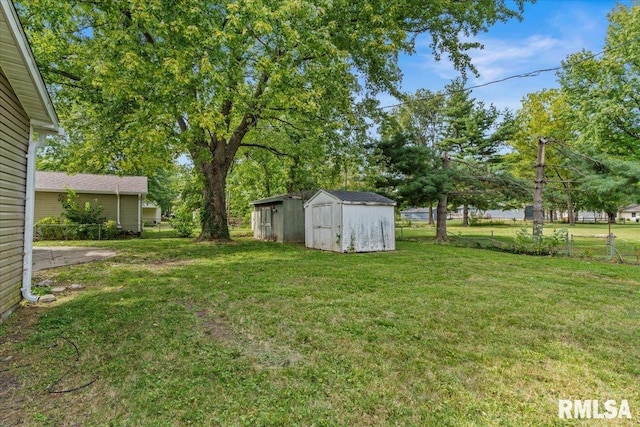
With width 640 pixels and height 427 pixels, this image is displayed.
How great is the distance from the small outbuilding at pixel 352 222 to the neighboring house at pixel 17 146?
25.7ft

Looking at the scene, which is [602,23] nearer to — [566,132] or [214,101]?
[566,132]

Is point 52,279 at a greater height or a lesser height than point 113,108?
lesser

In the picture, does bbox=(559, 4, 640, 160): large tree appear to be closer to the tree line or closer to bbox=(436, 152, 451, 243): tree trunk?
the tree line

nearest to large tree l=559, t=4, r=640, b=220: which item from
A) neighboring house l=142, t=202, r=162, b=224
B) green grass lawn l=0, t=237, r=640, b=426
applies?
green grass lawn l=0, t=237, r=640, b=426

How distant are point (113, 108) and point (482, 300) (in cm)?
1085

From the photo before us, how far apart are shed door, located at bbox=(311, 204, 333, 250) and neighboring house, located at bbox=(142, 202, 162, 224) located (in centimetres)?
2667

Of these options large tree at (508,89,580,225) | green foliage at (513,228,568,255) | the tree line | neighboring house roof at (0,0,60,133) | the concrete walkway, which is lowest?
the concrete walkway

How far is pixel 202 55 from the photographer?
8.08 metres

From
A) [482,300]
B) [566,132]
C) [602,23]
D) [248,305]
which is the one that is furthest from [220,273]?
[566,132]

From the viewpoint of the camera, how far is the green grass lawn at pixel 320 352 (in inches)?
Result: 96.3

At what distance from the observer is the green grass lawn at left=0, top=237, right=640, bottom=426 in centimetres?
245

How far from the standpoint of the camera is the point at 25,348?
3494 millimetres

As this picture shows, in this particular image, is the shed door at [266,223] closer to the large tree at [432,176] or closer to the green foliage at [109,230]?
the large tree at [432,176]

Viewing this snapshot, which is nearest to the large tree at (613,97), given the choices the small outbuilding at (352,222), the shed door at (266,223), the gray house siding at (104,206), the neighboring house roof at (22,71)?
the small outbuilding at (352,222)
